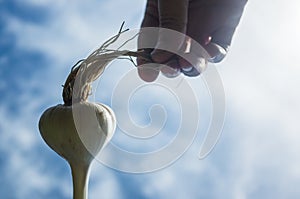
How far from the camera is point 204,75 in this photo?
485 millimetres

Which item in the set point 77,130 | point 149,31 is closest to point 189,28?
point 149,31

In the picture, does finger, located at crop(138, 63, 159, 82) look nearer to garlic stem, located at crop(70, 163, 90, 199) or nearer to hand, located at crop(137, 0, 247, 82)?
hand, located at crop(137, 0, 247, 82)

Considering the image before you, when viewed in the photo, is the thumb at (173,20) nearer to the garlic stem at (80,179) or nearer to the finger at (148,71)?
the finger at (148,71)

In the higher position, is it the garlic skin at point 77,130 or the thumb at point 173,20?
the thumb at point 173,20

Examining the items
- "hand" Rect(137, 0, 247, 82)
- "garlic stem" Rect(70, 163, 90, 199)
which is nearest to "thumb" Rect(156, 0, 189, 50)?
"hand" Rect(137, 0, 247, 82)

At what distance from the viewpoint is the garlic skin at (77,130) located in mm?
477

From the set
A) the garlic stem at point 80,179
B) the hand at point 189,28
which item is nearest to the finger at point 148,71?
the hand at point 189,28

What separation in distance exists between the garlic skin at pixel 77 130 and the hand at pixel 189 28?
6 cm

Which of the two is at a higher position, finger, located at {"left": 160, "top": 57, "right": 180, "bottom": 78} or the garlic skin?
finger, located at {"left": 160, "top": 57, "right": 180, "bottom": 78}

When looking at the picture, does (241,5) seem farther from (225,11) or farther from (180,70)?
(180,70)

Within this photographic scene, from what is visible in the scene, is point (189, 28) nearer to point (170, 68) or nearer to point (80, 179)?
point (170, 68)

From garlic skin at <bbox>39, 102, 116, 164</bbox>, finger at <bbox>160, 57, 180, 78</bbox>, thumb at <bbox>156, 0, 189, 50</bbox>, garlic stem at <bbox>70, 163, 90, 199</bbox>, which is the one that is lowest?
garlic stem at <bbox>70, 163, 90, 199</bbox>

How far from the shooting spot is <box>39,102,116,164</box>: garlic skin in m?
0.48

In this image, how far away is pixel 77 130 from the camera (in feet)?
1.56
